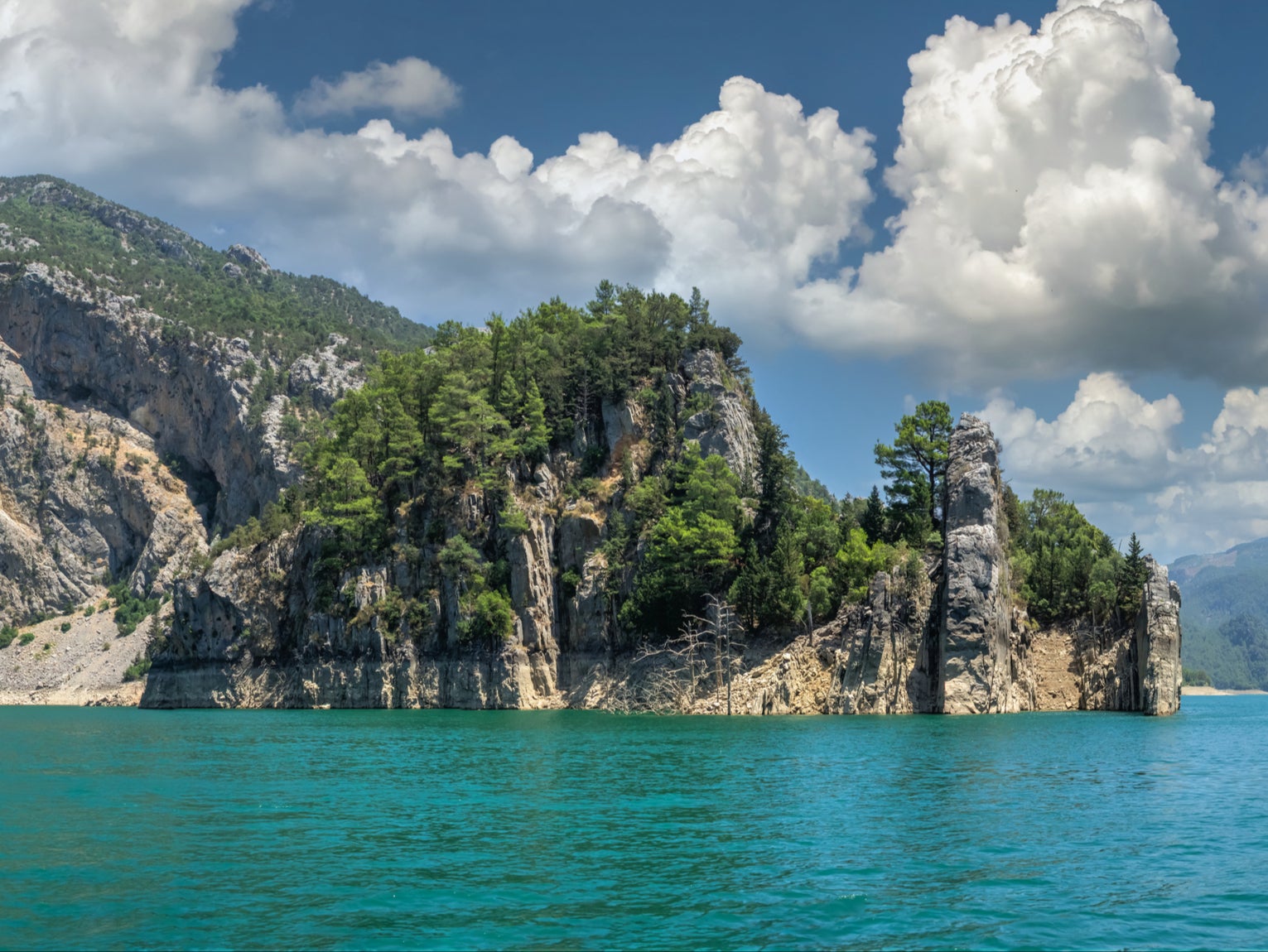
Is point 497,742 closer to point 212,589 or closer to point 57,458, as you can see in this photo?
point 212,589

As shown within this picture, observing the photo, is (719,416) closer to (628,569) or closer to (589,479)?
(589,479)

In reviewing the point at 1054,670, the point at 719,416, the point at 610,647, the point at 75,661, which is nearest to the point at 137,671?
the point at 75,661

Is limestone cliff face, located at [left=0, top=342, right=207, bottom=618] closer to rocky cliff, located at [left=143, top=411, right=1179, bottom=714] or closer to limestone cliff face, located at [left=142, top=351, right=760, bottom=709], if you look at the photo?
rocky cliff, located at [left=143, top=411, right=1179, bottom=714]

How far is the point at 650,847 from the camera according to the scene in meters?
27.0

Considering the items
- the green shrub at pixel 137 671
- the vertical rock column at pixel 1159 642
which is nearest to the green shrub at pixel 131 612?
the green shrub at pixel 137 671

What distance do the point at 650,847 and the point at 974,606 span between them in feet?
173

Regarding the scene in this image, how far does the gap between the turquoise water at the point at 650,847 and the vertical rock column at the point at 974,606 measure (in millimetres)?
20931

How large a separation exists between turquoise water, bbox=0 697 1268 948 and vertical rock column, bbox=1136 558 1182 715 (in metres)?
21.6

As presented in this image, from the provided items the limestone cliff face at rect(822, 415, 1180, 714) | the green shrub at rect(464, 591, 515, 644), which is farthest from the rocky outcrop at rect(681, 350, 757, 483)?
the green shrub at rect(464, 591, 515, 644)

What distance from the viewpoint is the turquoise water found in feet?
64.5

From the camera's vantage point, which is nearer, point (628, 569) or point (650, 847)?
point (650, 847)

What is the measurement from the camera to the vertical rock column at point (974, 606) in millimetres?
73625

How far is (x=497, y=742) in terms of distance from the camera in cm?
5744

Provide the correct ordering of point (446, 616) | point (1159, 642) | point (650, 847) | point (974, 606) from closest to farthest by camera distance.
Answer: point (650, 847) → point (1159, 642) → point (974, 606) → point (446, 616)
